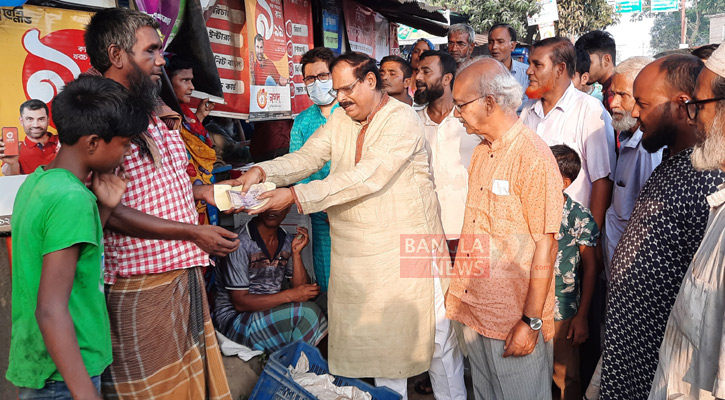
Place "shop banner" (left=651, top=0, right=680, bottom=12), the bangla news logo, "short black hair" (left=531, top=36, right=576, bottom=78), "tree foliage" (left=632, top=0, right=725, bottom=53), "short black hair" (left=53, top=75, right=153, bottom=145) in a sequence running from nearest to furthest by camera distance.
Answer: "short black hair" (left=53, top=75, right=153, bottom=145)
"short black hair" (left=531, top=36, right=576, bottom=78)
the bangla news logo
"shop banner" (left=651, top=0, right=680, bottom=12)
"tree foliage" (left=632, top=0, right=725, bottom=53)

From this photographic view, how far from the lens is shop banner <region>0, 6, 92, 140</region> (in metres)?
2.57

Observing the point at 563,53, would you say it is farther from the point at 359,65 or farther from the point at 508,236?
the point at 508,236

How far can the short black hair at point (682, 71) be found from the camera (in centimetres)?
241

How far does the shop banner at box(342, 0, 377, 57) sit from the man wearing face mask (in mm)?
2560

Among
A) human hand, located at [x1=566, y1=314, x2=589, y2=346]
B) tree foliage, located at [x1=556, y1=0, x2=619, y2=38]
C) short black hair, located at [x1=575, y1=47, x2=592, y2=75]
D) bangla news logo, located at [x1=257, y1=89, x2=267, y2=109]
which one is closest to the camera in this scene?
human hand, located at [x1=566, y1=314, x2=589, y2=346]

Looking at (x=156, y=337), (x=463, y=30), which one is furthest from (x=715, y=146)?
(x=463, y=30)

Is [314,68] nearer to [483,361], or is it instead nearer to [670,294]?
[483,361]

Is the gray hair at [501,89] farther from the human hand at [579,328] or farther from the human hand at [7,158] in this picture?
the human hand at [7,158]

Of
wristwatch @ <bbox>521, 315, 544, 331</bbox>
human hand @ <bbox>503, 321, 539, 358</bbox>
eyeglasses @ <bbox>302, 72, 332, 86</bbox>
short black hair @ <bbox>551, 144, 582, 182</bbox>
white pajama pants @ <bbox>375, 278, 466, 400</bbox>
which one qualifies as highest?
eyeglasses @ <bbox>302, 72, 332, 86</bbox>

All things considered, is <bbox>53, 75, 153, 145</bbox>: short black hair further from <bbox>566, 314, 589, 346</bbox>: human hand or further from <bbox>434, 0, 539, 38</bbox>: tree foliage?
<bbox>434, 0, 539, 38</bbox>: tree foliage

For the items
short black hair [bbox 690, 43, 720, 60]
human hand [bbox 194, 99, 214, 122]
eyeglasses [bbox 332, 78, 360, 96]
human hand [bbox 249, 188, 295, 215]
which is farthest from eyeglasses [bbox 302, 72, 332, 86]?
short black hair [bbox 690, 43, 720, 60]

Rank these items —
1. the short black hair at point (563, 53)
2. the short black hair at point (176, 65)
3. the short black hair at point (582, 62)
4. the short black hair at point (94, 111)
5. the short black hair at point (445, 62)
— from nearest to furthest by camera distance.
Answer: the short black hair at point (94, 111)
the short black hair at point (176, 65)
the short black hair at point (563, 53)
the short black hair at point (445, 62)
the short black hair at point (582, 62)

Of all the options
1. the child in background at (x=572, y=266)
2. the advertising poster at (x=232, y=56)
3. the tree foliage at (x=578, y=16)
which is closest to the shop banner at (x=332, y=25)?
the advertising poster at (x=232, y=56)

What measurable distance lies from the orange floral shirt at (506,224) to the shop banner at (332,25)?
3.85 meters
